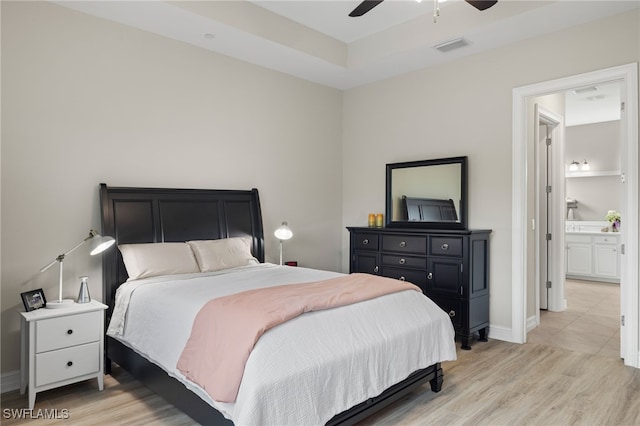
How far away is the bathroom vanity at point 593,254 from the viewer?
6965 mm

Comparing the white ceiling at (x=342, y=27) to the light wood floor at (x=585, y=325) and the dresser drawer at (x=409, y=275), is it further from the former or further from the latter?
the light wood floor at (x=585, y=325)

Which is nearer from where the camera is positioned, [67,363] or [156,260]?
[67,363]

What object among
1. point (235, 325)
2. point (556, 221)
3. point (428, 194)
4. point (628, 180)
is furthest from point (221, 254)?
point (556, 221)

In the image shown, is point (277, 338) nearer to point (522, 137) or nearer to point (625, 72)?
point (522, 137)

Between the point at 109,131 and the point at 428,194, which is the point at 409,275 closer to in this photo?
the point at 428,194

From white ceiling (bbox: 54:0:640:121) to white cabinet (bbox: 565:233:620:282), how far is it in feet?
15.7

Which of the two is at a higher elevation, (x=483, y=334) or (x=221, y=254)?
(x=221, y=254)

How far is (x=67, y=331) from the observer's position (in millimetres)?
2725

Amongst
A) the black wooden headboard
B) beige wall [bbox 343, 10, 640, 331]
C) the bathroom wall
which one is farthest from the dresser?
the bathroom wall

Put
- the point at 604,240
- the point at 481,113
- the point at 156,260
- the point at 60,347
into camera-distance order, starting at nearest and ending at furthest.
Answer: the point at 60,347 < the point at 156,260 < the point at 481,113 < the point at 604,240

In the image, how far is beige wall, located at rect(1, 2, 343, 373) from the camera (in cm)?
300

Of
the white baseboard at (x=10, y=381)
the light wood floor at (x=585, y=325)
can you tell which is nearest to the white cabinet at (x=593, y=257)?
the light wood floor at (x=585, y=325)

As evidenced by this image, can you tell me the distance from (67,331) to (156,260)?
77 cm

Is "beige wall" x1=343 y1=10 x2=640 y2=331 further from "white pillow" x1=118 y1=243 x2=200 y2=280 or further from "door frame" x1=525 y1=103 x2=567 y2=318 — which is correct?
"white pillow" x1=118 y1=243 x2=200 y2=280
